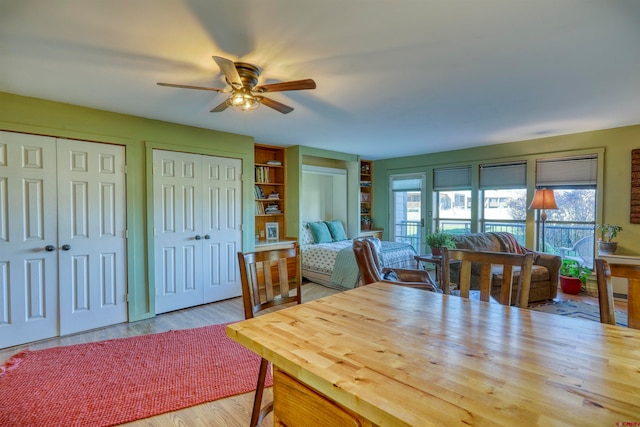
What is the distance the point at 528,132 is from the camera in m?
4.50

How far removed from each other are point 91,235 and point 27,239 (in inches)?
19.6

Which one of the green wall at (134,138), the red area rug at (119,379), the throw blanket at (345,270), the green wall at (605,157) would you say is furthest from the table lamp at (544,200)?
the green wall at (134,138)

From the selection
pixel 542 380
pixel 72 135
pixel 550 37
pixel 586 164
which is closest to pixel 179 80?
pixel 72 135

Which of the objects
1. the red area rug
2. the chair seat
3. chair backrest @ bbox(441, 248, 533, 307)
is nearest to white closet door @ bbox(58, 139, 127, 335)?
the red area rug

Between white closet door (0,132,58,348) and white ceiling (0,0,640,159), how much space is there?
605 millimetres

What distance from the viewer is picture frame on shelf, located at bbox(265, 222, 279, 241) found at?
551 centimetres

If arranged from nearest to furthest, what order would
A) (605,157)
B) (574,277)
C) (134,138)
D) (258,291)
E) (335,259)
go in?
1. (258,291)
2. (134,138)
3. (605,157)
4. (574,277)
5. (335,259)

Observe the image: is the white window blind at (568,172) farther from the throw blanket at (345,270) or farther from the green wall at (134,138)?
the green wall at (134,138)

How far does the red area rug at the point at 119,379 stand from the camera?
199cm

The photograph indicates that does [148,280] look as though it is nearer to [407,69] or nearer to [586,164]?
[407,69]

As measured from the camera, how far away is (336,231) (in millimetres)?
6105

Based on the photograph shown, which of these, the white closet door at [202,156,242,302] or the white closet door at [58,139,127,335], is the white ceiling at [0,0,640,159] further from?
the white closet door at [202,156,242,302]

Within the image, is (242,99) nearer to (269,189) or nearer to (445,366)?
(445,366)

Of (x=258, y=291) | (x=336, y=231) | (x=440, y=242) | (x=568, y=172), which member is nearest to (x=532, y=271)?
(x=440, y=242)
